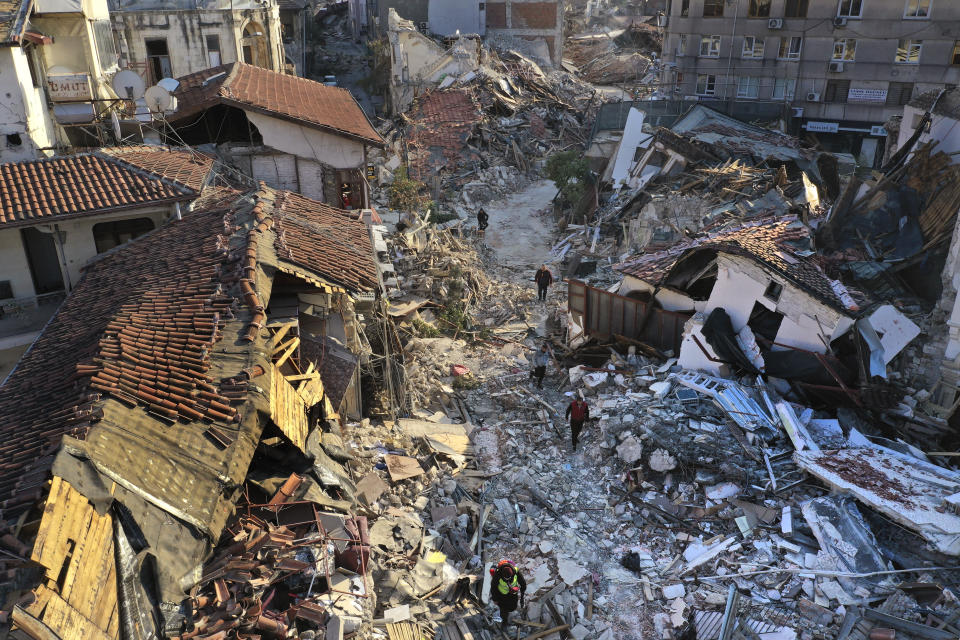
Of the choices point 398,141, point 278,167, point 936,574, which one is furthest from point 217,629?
point 398,141

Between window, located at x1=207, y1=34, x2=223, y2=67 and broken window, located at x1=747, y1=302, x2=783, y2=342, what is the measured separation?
25158mm

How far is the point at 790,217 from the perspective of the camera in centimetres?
1944

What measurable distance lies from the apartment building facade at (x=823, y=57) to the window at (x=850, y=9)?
0.05m

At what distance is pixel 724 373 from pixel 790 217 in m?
6.38

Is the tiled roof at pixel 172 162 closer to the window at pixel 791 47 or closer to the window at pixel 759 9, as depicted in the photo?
the window at pixel 759 9

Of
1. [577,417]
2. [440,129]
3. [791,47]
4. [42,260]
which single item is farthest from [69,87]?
[791,47]

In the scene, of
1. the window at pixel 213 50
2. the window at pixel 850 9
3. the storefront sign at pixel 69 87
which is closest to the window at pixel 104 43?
the storefront sign at pixel 69 87

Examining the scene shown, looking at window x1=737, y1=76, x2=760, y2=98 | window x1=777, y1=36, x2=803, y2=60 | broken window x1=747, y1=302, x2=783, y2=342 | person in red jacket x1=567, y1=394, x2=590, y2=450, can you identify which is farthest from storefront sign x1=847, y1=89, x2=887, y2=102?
person in red jacket x1=567, y1=394, x2=590, y2=450

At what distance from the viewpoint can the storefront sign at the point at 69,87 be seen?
1997 cm

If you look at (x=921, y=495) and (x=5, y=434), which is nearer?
(x=5, y=434)

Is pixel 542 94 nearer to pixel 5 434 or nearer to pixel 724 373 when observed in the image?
pixel 724 373

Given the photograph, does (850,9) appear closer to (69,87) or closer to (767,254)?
(767,254)

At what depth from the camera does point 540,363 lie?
61.2ft

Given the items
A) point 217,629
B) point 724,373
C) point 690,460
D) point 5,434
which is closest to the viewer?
point 217,629
